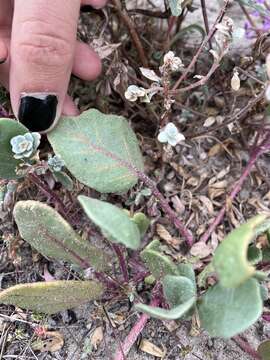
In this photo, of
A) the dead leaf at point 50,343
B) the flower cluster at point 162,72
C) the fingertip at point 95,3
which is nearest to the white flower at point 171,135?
the flower cluster at point 162,72

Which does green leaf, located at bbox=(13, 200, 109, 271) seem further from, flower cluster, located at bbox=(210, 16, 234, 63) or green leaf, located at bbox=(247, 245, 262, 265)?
flower cluster, located at bbox=(210, 16, 234, 63)

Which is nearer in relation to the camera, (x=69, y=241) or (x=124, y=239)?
(x=124, y=239)

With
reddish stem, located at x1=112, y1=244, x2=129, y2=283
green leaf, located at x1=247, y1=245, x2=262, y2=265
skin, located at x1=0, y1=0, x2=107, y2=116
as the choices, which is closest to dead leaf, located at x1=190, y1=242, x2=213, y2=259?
reddish stem, located at x1=112, y1=244, x2=129, y2=283

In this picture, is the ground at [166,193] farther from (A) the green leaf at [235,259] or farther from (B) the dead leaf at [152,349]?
(A) the green leaf at [235,259]

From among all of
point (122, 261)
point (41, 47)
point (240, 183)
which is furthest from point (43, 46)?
point (240, 183)

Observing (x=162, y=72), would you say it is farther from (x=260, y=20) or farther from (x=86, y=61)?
(x=260, y=20)

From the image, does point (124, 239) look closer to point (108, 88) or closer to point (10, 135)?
point (10, 135)

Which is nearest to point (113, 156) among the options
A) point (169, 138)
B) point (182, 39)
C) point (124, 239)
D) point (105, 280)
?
point (169, 138)

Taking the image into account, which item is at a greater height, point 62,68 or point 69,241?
point 62,68
